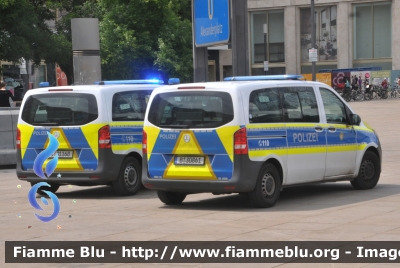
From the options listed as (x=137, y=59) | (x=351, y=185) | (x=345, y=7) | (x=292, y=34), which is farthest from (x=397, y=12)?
(x=351, y=185)

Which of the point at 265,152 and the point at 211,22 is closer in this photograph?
the point at 265,152

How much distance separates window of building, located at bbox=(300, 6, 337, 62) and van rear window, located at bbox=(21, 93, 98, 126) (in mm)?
53588

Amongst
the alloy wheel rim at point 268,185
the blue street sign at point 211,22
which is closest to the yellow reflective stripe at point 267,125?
the alloy wheel rim at point 268,185

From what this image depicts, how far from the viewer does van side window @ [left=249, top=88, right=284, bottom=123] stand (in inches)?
443

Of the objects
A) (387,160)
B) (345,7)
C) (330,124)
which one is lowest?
(387,160)

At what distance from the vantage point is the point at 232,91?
11.1m

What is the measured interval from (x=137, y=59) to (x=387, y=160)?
25.0 meters

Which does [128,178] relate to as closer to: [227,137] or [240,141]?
[227,137]

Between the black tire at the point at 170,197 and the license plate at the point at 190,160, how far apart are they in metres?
0.76

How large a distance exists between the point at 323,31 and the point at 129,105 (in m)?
53.8

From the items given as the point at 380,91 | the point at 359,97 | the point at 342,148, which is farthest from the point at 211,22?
the point at 380,91

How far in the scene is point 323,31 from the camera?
216ft

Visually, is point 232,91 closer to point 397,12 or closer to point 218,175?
point 218,175

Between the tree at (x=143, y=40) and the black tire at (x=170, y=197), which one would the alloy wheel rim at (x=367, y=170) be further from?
the tree at (x=143, y=40)
